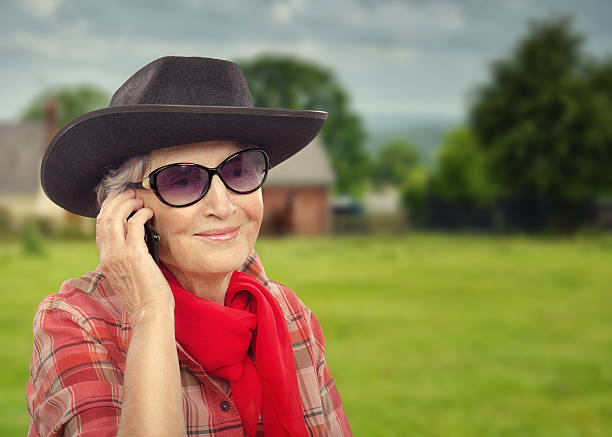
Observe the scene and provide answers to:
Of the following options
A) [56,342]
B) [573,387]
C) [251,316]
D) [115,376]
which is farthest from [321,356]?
[573,387]

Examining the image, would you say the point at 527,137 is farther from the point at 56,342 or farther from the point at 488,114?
the point at 56,342

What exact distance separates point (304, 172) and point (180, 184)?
118 feet

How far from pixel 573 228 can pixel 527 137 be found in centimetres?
671

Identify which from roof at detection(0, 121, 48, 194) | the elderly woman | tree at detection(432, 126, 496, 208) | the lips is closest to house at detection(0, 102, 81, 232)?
roof at detection(0, 121, 48, 194)

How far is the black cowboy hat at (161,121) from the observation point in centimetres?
186

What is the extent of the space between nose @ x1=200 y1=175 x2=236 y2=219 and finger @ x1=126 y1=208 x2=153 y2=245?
0.64 feet

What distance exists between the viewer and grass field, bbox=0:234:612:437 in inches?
256

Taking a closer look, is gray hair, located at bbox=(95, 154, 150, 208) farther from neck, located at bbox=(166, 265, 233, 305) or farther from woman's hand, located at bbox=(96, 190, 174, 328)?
neck, located at bbox=(166, 265, 233, 305)

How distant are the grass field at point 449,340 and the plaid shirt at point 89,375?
4174 millimetres

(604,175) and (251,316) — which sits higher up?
(604,175)

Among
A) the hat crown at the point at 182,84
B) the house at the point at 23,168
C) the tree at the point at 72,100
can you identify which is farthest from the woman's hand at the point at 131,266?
the tree at the point at 72,100

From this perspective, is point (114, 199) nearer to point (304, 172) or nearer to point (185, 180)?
point (185, 180)

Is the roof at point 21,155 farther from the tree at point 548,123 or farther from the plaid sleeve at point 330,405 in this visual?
the plaid sleeve at point 330,405

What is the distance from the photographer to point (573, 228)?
1439 inches
